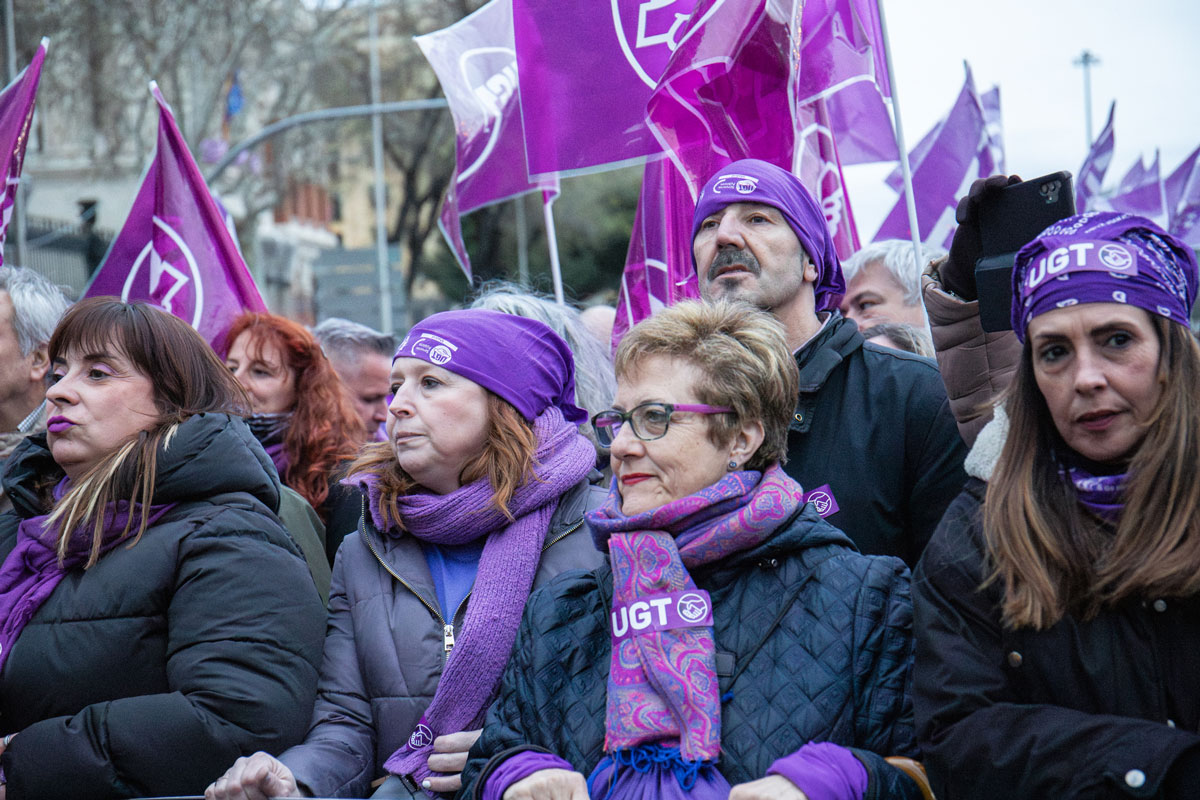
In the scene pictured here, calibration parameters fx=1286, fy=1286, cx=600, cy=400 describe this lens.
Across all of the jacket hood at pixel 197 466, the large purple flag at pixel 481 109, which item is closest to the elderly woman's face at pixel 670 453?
the jacket hood at pixel 197 466

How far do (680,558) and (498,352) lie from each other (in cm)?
120

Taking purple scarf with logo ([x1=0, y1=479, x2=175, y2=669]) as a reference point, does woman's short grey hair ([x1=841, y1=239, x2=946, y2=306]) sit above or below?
above

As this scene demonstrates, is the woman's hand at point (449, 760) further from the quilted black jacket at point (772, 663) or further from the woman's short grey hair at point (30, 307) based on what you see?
the woman's short grey hair at point (30, 307)

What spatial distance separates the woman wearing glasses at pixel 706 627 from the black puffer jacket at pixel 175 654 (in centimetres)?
68

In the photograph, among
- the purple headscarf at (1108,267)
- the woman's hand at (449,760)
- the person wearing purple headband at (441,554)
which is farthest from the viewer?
the person wearing purple headband at (441,554)

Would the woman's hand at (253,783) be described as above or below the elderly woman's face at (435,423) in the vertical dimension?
below

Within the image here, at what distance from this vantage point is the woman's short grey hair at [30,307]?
15.7 feet

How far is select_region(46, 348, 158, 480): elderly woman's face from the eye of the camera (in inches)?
142

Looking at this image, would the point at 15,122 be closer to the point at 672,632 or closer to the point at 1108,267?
the point at 672,632

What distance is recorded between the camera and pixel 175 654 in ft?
10.7

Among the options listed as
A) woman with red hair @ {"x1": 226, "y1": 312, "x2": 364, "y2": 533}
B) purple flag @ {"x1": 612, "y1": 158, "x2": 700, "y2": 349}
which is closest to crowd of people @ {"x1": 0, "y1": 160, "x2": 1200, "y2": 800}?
woman with red hair @ {"x1": 226, "y1": 312, "x2": 364, "y2": 533}

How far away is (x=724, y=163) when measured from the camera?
14.9ft

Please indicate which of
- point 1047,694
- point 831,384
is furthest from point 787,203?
point 1047,694

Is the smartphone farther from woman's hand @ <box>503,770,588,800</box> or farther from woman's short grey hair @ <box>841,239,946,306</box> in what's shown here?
woman's short grey hair @ <box>841,239,946,306</box>
